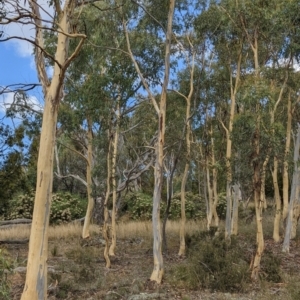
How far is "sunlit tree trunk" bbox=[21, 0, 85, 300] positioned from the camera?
5.87 metres

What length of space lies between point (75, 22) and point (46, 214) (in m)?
2.89

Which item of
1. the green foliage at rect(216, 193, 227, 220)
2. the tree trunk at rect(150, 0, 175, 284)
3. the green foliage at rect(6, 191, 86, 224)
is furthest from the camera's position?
the green foliage at rect(216, 193, 227, 220)

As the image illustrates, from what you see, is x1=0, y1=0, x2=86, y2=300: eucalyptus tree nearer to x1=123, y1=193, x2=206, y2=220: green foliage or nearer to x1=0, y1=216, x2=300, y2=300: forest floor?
x1=0, y1=216, x2=300, y2=300: forest floor

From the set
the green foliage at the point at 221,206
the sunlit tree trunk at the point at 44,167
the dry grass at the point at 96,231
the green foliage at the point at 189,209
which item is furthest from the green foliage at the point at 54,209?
the sunlit tree trunk at the point at 44,167

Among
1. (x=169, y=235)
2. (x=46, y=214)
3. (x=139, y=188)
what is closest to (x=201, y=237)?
(x=169, y=235)

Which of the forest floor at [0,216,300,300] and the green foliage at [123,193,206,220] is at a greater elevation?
the green foliage at [123,193,206,220]

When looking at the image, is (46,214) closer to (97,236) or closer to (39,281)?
(39,281)

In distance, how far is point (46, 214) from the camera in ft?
20.1

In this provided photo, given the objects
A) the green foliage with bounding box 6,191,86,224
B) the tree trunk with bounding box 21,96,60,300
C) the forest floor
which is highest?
the green foliage with bounding box 6,191,86,224

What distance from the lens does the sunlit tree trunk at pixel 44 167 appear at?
5.87 m

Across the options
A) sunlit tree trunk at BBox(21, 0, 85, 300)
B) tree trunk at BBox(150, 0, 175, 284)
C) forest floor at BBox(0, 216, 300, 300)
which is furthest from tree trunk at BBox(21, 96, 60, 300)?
tree trunk at BBox(150, 0, 175, 284)

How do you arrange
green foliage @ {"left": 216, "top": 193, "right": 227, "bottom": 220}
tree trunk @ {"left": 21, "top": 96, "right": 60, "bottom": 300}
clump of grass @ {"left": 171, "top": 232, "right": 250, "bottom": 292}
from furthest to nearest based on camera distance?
green foliage @ {"left": 216, "top": 193, "right": 227, "bottom": 220}
clump of grass @ {"left": 171, "top": 232, "right": 250, "bottom": 292}
tree trunk @ {"left": 21, "top": 96, "right": 60, "bottom": 300}

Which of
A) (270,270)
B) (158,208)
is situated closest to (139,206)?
(158,208)

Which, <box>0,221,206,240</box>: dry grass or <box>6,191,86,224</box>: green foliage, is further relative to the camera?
<box>6,191,86,224</box>: green foliage
